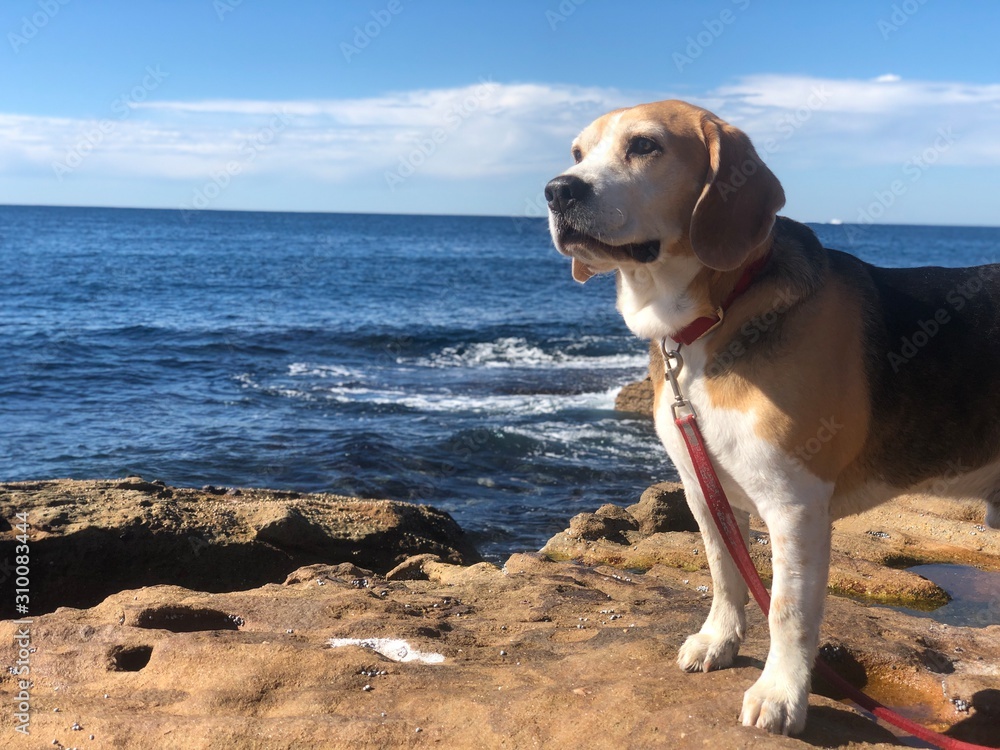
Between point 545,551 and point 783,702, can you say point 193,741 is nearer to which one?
point 783,702

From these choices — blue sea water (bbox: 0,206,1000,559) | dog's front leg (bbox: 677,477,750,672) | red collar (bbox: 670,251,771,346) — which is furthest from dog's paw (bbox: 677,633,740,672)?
blue sea water (bbox: 0,206,1000,559)

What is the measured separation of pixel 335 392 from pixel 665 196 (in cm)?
1516

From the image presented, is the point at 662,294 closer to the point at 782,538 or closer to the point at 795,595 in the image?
the point at 782,538

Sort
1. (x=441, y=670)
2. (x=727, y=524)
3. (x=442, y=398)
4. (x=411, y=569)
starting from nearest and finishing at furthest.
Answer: (x=727, y=524) < (x=441, y=670) < (x=411, y=569) < (x=442, y=398)

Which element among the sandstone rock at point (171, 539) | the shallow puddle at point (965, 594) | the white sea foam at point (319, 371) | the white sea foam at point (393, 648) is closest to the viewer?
the white sea foam at point (393, 648)

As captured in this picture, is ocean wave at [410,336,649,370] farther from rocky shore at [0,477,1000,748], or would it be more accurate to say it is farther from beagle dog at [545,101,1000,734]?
beagle dog at [545,101,1000,734]

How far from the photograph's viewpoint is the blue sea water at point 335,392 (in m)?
A: 12.1

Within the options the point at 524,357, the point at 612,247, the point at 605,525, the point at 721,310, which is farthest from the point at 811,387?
the point at 524,357

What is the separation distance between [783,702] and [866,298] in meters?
1.73

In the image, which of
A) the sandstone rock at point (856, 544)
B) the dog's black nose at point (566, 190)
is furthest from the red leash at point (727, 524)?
the sandstone rock at point (856, 544)

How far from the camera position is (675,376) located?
381cm

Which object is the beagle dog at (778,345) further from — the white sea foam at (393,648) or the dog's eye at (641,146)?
the white sea foam at (393,648)

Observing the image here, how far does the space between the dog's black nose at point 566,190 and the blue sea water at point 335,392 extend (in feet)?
20.2

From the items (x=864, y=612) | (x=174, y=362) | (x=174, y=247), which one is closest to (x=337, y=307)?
(x=174, y=362)
